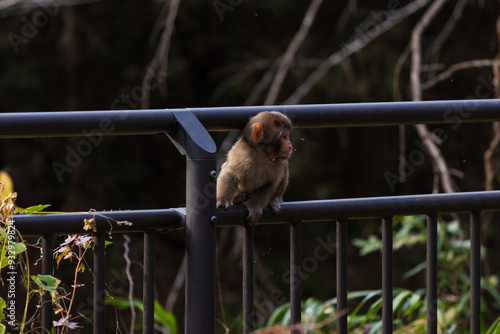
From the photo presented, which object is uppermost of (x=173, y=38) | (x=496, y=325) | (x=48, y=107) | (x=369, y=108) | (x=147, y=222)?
(x=173, y=38)

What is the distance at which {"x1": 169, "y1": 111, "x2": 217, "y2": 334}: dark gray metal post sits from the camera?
5.99ft

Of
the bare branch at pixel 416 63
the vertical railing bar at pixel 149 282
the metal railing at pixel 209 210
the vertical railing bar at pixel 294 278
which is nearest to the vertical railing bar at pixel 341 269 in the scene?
the metal railing at pixel 209 210

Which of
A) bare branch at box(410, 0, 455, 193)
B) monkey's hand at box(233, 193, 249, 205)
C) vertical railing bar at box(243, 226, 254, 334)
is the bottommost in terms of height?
vertical railing bar at box(243, 226, 254, 334)

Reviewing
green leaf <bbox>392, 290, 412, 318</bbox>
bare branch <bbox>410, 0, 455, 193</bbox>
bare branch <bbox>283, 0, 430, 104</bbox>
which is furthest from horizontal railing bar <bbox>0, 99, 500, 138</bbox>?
bare branch <bbox>283, 0, 430, 104</bbox>

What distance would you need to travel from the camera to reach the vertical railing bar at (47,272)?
5.85ft

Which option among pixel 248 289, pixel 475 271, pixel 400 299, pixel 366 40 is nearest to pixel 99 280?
pixel 248 289

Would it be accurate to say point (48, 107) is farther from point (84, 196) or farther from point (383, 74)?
point (383, 74)

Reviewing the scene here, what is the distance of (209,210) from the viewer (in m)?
1.84

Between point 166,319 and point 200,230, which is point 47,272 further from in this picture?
point 166,319

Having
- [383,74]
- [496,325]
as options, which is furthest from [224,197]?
[383,74]

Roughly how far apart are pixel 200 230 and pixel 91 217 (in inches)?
9.7

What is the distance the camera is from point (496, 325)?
9.37 ft

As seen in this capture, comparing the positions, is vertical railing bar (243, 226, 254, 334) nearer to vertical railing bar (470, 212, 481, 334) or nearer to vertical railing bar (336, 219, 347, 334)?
vertical railing bar (336, 219, 347, 334)

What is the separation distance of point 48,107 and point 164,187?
1585 mm
